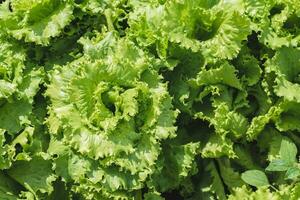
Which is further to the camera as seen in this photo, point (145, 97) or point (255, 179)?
point (145, 97)

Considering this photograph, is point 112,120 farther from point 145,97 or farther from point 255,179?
point 255,179

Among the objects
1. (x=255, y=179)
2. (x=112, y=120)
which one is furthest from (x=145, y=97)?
(x=255, y=179)

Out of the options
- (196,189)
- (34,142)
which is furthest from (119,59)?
(196,189)

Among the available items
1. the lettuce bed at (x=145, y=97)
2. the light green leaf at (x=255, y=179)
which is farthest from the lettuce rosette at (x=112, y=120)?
the light green leaf at (x=255, y=179)

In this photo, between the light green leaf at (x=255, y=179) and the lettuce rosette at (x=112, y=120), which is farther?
the lettuce rosette at (x=112, y=120)

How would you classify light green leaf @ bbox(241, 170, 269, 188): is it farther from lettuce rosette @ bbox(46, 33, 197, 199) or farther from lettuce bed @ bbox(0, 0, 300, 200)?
lettuce rosette @ bbox(46, 33, 197, 199)

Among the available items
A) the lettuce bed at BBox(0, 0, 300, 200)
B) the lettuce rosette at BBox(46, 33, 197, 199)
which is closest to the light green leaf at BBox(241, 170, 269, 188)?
the lettuce bed at BBox(0, 0, 300, 200)

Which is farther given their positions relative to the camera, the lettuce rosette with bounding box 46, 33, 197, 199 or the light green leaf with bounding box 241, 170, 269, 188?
the lettuce rosette with bounding box 46, 33, 197, 199

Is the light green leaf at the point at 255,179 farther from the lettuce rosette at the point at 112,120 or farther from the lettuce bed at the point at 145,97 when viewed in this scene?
the lettuce rosette at the point at 112,120
